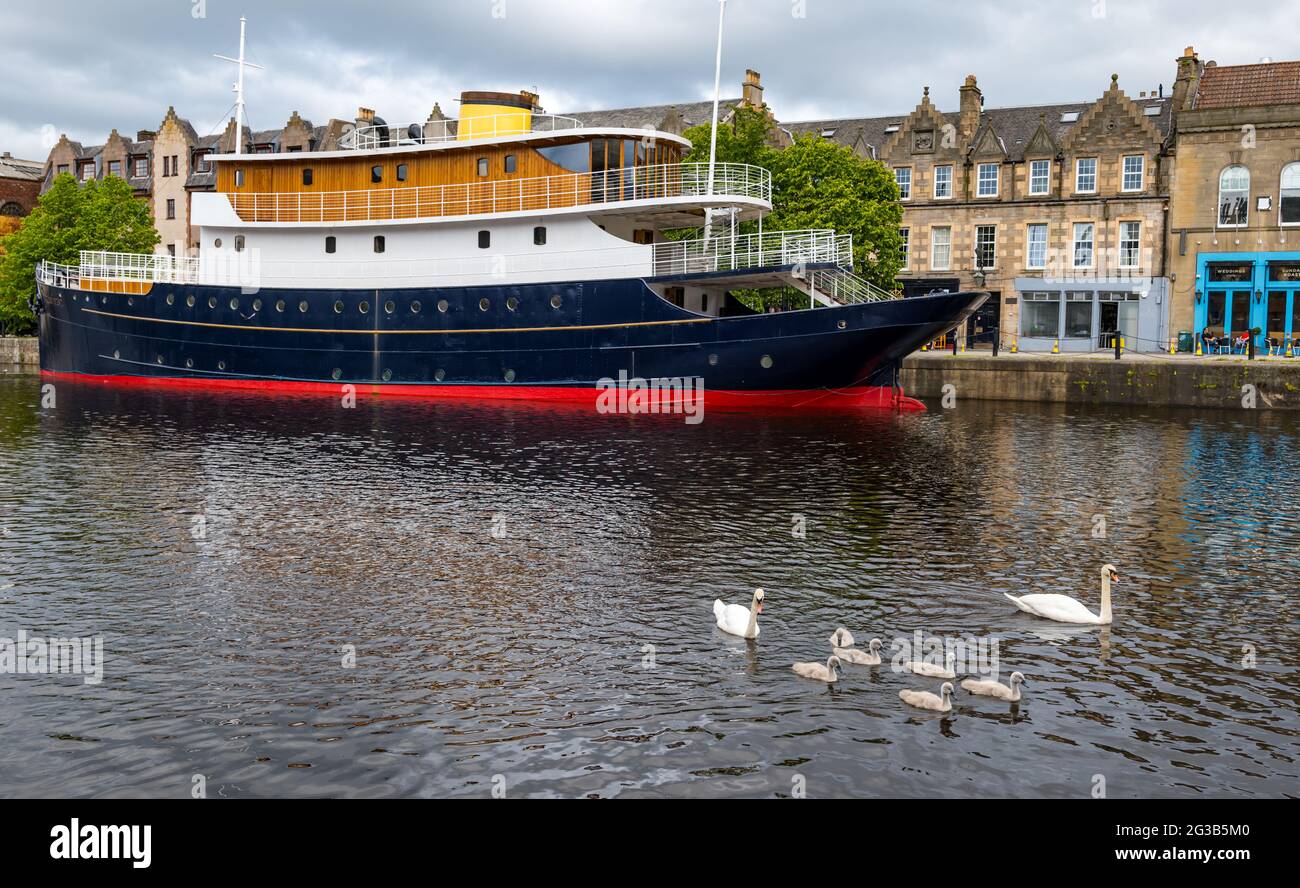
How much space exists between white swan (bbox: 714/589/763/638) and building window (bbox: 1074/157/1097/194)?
48750 mm

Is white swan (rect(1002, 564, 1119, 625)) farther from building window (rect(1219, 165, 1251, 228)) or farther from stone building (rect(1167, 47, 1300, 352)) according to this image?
building window (rect(1219, 165, 1251, 228))

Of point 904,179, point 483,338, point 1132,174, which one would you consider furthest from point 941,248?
point 483,338

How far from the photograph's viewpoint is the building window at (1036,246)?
5562 centimetres

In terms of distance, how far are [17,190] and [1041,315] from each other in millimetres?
65230

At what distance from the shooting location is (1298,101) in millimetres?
48688

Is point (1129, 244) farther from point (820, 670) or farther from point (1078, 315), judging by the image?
point (820, 670)

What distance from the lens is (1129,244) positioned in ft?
176

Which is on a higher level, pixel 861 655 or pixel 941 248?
pixel 941 248

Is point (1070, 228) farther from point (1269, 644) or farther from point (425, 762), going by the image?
point (425, 762)

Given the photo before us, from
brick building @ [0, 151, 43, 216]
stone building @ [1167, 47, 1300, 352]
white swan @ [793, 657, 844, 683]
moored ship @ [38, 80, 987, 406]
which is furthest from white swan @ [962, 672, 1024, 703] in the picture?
brick building @ [0, 151, 43, 216]

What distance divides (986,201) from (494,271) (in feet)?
96.6

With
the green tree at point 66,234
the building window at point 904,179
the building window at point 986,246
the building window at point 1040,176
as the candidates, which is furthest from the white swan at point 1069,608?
the green tree at point 66,234

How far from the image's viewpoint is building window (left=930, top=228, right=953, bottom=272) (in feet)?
190
